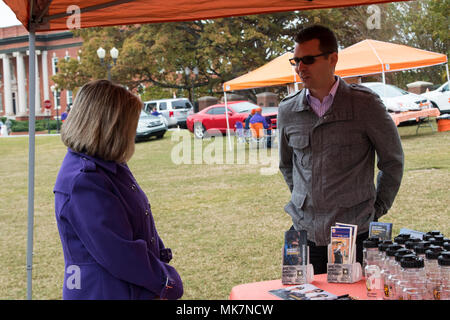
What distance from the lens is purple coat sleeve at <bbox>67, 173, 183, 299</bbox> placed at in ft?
6.82

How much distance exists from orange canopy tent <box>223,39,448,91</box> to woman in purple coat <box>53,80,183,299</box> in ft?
42.0

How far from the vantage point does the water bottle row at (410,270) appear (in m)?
1.99

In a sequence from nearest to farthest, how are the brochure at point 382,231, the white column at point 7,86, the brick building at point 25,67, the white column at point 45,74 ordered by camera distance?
the brochure at point 382,231 < the brick building at point 25,67 < the white column at point 45,74 < the white column at point 7,86

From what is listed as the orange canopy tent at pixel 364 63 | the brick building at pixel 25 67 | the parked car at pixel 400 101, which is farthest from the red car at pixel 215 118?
the brick building at pixel 25 67

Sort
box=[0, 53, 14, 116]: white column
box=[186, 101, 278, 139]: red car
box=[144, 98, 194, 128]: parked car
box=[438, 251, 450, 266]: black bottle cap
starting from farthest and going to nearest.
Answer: box=[0, 53, 14, 116]: white column
box=[144, 98, 194, 128]: parked car
box=[186, 101, 278, 139]: red car
box=[438, 251, 450, 266]: black bottle cap

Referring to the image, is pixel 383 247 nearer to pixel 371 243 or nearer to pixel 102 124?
pixel 371 243

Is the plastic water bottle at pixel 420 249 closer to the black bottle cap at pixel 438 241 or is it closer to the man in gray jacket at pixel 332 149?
the black bottle cap at pixel 438 241

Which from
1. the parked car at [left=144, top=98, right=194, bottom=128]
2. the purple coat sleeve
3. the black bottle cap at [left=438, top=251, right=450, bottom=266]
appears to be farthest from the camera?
the parked car at [left=144, top=98, right=194, bottom=128]

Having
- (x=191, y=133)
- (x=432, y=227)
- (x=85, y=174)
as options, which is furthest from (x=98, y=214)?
(x=191, y=133)

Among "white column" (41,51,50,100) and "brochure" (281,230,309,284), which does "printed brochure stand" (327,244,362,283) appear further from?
"white column" (41,51,50,100)

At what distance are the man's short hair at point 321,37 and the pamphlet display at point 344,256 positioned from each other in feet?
3.35

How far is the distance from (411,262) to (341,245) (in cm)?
48

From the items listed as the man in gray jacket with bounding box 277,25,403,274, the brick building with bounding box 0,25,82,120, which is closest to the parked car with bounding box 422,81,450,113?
the man in gray jacket with bounding box 277,25,403,274

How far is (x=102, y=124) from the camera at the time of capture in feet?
7.24
